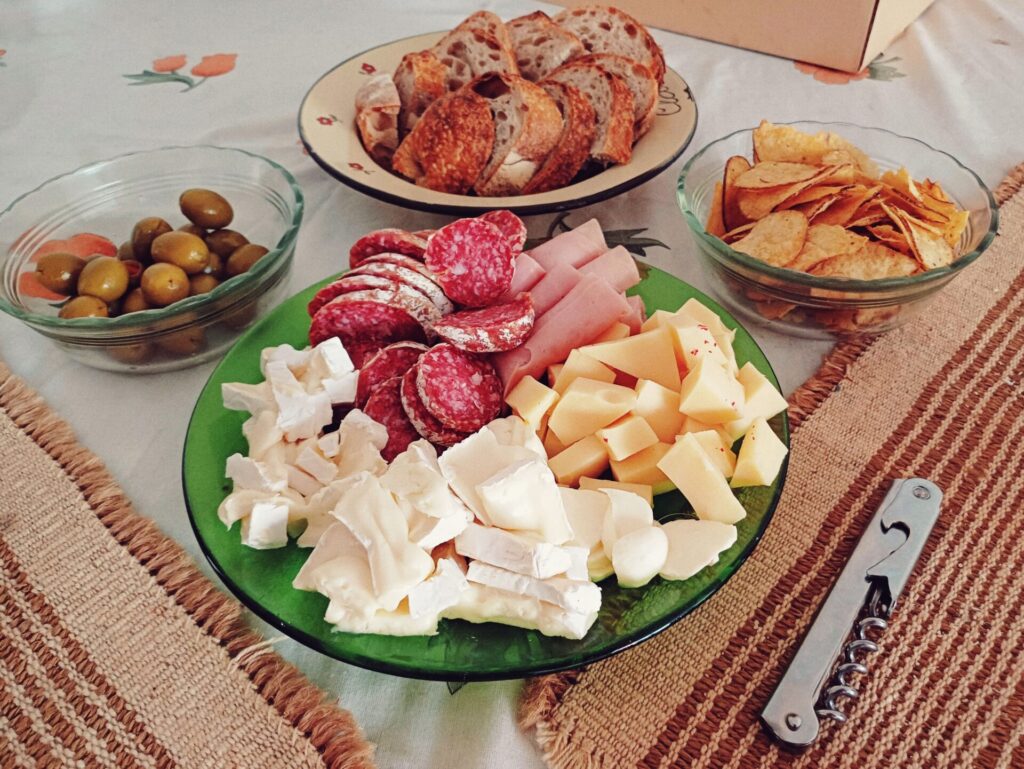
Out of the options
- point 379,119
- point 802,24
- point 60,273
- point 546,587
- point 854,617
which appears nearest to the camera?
point 546,587

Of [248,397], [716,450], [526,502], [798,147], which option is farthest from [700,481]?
[798,147]

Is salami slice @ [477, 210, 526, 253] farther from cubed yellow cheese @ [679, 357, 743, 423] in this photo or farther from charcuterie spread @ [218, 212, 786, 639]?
cubed yellow cheese @ [679, 357, 743, 423]

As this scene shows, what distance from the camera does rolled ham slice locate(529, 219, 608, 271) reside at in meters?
0.96

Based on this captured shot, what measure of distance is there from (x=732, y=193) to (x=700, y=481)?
51 centimetres

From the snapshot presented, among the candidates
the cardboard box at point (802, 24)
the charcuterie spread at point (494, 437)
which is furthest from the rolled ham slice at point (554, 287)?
the cardboard box at point (802, 24)

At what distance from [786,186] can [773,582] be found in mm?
510

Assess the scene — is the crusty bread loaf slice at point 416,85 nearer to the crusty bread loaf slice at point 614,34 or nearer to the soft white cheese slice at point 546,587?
the crusty bread loaf slice at point 614,34

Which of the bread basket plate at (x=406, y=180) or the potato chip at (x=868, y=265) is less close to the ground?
the potato chip at (x=868, y=265)

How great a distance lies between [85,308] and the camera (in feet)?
3.26

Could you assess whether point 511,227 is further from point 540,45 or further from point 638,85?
point 540,45

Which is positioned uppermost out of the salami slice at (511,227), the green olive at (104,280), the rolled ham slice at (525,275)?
the salami slice at (511,227)

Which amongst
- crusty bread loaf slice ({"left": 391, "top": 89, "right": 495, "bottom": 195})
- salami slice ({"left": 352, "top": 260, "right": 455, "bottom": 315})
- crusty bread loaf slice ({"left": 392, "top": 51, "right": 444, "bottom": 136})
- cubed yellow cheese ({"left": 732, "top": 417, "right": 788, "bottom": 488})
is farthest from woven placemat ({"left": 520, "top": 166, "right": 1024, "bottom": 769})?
crusty bread loaf slice ({"left": 392, "top": 51, "right": 444, "bottom": 136})

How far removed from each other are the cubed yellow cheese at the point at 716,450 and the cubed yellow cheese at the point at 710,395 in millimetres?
21

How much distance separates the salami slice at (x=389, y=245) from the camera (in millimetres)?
965
